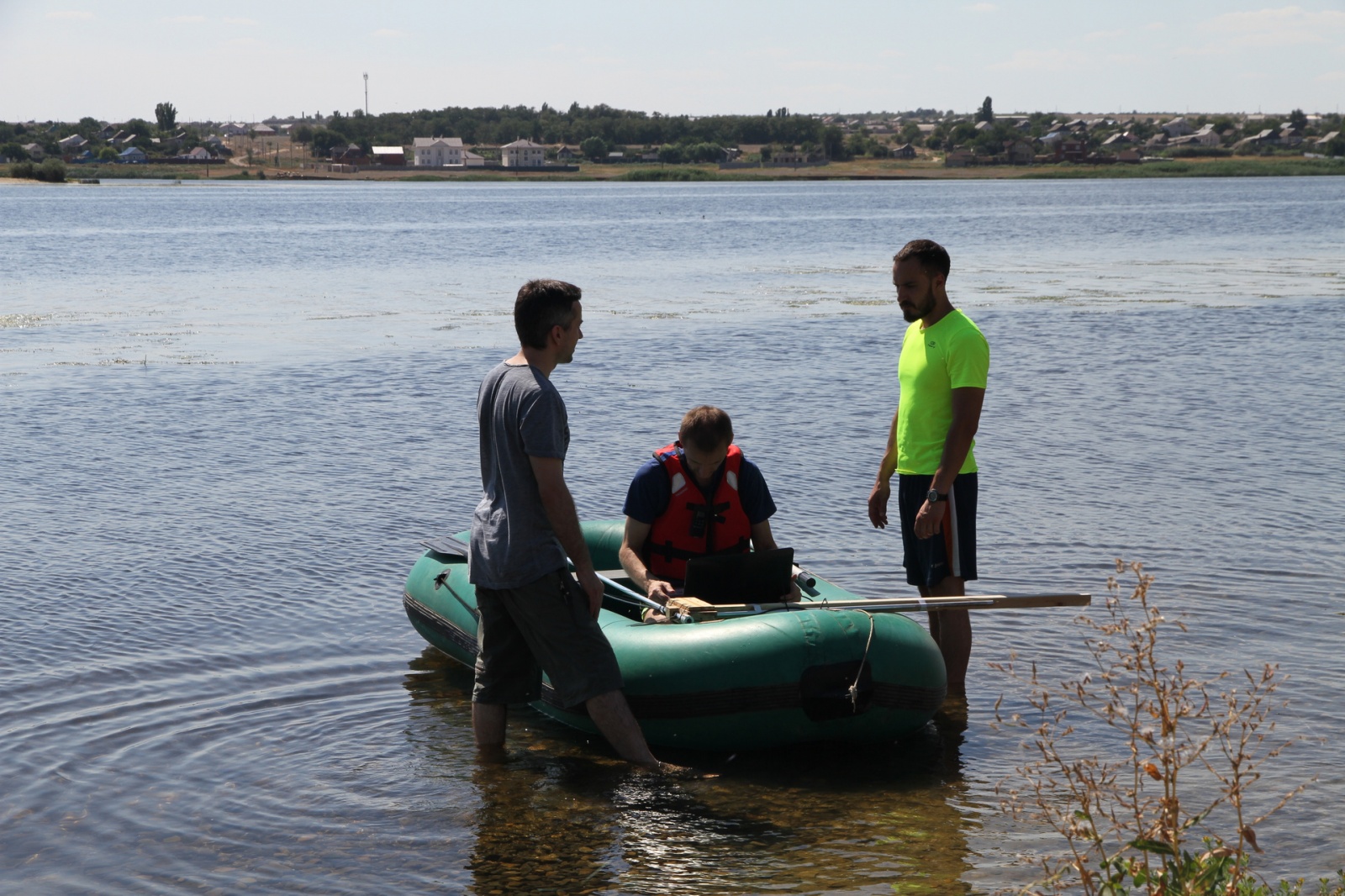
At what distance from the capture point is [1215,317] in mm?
20875

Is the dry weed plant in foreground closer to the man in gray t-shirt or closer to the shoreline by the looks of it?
the man in gray t-shirt

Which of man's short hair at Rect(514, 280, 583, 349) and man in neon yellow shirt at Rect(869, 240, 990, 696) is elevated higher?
man's short hair at Rect(514, 280, 583, 349)

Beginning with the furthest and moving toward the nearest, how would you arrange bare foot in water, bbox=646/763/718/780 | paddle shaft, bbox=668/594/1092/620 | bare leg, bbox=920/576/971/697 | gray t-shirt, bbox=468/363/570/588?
bare leg, bbox=920/576/971/697 → bare foot in water, bbox=646/763/718/780 → paddle shaft, bbox=668/594/1092/620 → gray t-shirt, bbox=468/363/570/588

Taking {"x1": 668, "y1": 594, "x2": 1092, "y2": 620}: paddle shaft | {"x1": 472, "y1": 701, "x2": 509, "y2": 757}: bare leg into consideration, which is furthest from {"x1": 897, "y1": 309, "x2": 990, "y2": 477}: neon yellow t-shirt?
{"x1": 472, "y1": 701, "x2": 509, "y2": 757}: bare leg

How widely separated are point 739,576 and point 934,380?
43.5 inches

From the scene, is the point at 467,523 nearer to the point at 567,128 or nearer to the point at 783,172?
the point at 783,172

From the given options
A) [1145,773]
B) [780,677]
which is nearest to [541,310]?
[780,677]

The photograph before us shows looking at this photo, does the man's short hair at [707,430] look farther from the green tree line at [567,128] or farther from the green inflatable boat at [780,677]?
the green tree line at [567,128]

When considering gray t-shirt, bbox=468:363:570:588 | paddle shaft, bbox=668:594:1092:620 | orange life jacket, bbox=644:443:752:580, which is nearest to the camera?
gray t-shirt, bbox=468:363:570:588

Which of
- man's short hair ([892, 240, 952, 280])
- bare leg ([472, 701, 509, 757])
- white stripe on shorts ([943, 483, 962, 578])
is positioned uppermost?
man's short hair ([892, 240, 952, 280])

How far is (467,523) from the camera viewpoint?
366 inches

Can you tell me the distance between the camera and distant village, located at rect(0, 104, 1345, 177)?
442ft

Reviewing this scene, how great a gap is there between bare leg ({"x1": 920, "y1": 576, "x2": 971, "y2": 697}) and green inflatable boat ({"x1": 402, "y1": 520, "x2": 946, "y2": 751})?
46 centimetres

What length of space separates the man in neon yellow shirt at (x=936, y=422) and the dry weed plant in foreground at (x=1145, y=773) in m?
0.53
